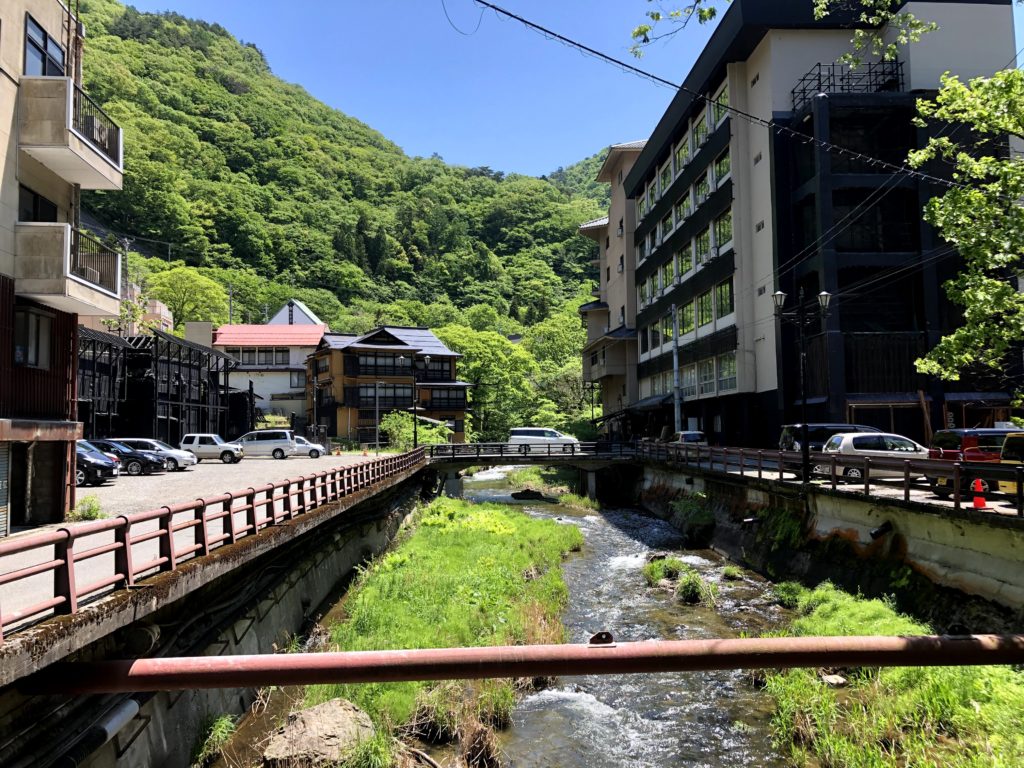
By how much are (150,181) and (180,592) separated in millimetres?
110351

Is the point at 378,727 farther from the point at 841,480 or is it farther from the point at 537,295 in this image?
the point at 537,295

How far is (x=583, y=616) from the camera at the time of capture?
1698 centimetres

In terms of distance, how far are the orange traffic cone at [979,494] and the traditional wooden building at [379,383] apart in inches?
1916

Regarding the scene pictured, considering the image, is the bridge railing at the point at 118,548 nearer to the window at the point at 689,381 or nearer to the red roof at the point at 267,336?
the window at the point at 689,381

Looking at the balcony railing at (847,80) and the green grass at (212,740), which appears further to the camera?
the balcony railing at (847,80)

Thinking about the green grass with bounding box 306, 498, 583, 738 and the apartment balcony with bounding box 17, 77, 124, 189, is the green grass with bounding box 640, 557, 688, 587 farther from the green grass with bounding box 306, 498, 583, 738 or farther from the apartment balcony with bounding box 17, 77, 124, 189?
the apartment balcony with bounding box 17, 77, 124, 189

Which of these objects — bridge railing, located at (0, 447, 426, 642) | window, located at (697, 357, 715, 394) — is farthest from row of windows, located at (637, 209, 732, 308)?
bridge railing, located at (0, 447, 426, 642)

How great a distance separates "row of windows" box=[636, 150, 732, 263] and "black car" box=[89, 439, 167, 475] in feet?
104

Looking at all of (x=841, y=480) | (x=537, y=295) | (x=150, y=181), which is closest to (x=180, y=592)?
(x=841, y=480)

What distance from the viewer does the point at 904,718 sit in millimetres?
9609

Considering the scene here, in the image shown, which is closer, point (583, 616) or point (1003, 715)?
point (1003, 715)

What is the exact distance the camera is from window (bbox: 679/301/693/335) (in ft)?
141

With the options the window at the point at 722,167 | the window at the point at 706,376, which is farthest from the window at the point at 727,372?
the window at the point at 722,167

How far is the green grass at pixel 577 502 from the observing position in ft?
131
